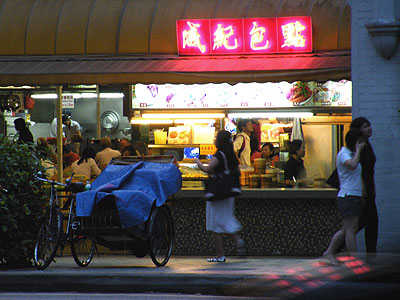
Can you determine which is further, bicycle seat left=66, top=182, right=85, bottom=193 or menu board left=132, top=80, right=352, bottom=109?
menu board left=132, top=80, right=352, bottom=109

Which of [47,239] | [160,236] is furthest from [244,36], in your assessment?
[47,239]

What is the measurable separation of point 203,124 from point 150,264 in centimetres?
495

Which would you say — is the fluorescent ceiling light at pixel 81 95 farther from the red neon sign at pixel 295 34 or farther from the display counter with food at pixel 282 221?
the red neon sign at pixel 295 34

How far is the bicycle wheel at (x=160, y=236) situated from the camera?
11391 mm

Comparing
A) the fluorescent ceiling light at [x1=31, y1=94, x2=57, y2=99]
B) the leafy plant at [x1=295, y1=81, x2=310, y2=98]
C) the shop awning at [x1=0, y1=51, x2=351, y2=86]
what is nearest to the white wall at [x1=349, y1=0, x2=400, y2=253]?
the shop awning at [x1=0, y1=51, x2=351, y2=86]

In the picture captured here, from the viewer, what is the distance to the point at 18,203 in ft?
36.8

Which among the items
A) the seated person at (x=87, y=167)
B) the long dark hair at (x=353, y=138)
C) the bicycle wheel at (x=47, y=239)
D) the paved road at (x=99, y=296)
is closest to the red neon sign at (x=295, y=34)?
the long dark hair at (x=353, y=138)

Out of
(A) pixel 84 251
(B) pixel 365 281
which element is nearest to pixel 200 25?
(A) pixel 84 251

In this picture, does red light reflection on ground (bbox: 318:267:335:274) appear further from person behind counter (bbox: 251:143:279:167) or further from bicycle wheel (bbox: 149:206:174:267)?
person behind counter (bbox: 251:143:279:167)

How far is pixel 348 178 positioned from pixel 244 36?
463 cm

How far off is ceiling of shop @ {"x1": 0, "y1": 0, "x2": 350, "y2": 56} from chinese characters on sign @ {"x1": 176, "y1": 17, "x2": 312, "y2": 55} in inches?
6.9

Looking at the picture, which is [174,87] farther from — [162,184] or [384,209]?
[384,209]

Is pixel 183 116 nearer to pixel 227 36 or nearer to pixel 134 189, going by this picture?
pixel 227 36

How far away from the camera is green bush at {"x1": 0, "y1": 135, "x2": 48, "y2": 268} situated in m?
11.2
